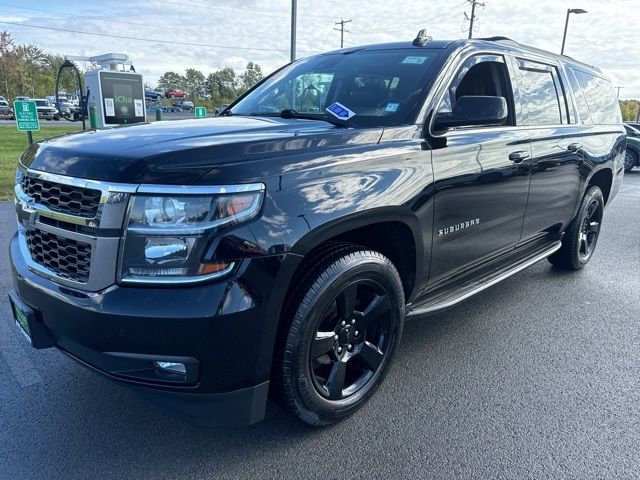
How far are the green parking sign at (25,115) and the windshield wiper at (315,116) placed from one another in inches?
323

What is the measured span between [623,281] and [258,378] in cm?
443

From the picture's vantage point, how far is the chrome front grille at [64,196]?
79.6 inches

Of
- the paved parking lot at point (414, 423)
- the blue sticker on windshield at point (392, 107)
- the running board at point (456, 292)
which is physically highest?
the blue sticker on windshield at point (392, 107)

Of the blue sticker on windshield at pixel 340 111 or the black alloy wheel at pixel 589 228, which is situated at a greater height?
the blue sticker on windshield at pixel 340 111

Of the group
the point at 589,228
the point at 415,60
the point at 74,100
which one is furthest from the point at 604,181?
the point at 74,100

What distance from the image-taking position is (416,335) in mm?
3756

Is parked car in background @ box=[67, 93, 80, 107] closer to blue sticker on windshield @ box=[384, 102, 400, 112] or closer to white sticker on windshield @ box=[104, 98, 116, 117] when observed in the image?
white sticker on windshield @ box=[104, 98, 116, 117]

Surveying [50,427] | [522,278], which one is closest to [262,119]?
[50,427]

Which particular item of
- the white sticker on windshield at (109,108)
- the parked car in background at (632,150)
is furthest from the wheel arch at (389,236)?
the parked car in background at (632,150)

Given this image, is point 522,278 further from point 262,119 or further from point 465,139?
point 262,119

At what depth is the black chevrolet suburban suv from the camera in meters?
1.96

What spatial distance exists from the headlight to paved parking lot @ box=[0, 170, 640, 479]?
986 millimetres

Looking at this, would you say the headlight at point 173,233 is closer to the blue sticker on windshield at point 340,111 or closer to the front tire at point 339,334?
the front tire at point 339,334

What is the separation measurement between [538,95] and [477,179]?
4.61 feet
